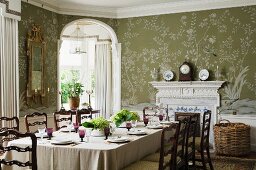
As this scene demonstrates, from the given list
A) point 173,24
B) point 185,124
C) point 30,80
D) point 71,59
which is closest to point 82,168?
point 185,124

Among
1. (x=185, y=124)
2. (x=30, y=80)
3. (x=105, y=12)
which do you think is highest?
(x=105, y=12)

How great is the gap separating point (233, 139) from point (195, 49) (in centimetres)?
191

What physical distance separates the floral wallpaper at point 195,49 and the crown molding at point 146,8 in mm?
97

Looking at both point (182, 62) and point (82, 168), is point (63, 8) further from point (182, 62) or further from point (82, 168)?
point (82, 168)

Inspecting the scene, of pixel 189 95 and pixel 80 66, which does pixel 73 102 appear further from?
pixel 80 66

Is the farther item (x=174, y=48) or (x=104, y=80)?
(x=104, y=80)

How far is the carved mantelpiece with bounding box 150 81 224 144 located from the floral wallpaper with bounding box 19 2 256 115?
17 centimetres

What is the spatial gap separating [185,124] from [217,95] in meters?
2.96

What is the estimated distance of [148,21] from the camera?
715cm

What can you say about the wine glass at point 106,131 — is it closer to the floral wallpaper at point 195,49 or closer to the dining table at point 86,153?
the dining table at point 86,153

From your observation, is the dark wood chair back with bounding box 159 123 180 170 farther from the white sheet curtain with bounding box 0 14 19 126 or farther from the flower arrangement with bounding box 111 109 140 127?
the white sheet curtain with bounding box 0 14 19 126

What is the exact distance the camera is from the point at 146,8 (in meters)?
7.11

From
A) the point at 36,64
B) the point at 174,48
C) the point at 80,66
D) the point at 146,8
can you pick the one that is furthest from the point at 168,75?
the point at 80,66

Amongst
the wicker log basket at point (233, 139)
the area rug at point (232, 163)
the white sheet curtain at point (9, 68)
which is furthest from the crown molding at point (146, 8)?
the area rug at point (232, 163)
